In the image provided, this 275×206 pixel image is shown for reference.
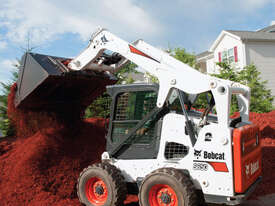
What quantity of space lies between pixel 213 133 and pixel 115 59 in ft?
8.92

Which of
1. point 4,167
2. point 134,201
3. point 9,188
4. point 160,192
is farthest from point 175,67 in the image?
point 4,167

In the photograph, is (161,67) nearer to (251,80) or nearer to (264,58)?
(251,80)

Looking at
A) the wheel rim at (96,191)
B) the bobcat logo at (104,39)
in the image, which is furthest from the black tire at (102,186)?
the bobcat logo at (104,39)

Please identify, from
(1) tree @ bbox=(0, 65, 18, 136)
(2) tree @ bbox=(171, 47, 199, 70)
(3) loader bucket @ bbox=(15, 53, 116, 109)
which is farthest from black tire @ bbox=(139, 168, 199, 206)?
(2) tree @ bbox=(171, 47, 199, 70)

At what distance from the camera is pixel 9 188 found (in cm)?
543

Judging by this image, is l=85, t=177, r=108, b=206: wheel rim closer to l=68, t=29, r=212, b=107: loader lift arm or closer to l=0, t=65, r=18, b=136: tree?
l=68, t=29, r=212, b=107: loader lift arm

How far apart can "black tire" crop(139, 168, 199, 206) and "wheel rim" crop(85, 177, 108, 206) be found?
76cm

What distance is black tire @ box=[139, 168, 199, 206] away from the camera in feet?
12.5

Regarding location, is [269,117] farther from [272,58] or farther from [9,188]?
[272,58]

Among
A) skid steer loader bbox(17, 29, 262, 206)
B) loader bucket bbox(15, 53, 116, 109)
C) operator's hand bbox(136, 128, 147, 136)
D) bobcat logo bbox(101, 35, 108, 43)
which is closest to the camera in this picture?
skid steer loader bbox(17, 29, 262, 206)

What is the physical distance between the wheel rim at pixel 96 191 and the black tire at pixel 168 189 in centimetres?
76

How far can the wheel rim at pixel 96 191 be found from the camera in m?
4.64

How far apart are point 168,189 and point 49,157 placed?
10.1 ft

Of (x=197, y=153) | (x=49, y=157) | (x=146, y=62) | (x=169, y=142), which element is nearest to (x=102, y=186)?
(x=169, y=142)
